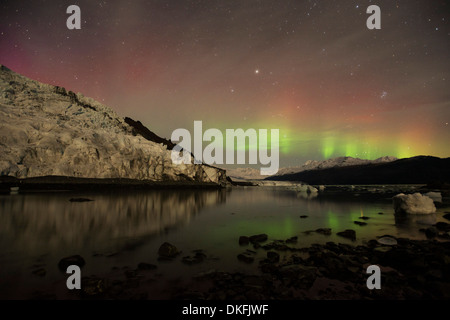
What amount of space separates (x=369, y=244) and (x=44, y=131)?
3843 inches

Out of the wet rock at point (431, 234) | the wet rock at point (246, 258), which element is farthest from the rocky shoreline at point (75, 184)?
the wet rock at point (431, 234)

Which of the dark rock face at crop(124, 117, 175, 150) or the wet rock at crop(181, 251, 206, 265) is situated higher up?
the dark rock face at crop(124, 117, 175, 150)

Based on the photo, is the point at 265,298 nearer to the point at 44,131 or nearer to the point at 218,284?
the point at 218,284

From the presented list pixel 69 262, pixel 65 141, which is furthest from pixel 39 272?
pixel 65 141

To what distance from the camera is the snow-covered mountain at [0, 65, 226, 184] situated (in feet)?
223

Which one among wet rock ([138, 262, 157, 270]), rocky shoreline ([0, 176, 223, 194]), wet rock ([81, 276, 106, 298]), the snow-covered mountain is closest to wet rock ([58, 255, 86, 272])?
wet rock ([138, 262, 157, 270])

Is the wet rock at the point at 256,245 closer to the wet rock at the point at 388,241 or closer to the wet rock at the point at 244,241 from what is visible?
the wet rock at the point at 244,241

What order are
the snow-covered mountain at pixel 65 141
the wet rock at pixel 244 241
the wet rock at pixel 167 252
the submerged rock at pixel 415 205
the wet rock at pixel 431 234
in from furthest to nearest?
the snow-covered mountain at pixel 65 141 → the submerged rock at pixel 415 205 → the wet rock at pixel 431 234 → the wet rock at pixel 244 241 → the wet rock at pixel 167 252

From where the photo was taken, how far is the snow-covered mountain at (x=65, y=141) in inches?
2680

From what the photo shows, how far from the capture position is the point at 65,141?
77.4 meters

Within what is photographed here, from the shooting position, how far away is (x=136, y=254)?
37.8 feet

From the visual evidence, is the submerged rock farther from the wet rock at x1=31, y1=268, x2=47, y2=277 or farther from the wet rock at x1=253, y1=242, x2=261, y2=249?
the wet rock at x1=31, y1=268, x2=47, y2=277

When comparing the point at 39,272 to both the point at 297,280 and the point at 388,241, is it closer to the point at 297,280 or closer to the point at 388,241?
the point at 297,280

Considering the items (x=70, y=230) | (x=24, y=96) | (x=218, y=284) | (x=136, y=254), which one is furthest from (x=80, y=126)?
(x=218, y=284)
